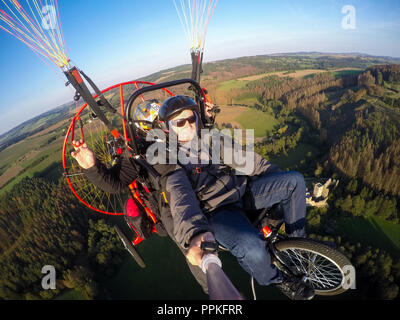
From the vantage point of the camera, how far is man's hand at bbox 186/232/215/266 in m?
1.46

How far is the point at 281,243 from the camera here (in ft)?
7.84

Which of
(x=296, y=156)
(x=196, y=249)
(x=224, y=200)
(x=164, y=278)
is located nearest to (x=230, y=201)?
(x=224, y=200)

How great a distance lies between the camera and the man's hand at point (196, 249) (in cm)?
146

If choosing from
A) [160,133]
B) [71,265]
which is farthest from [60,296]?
[160,133]

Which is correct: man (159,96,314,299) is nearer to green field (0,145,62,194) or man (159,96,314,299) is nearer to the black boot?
the black boot

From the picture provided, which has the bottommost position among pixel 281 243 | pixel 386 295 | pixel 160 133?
pixel 386 295

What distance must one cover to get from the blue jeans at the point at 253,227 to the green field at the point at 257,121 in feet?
135

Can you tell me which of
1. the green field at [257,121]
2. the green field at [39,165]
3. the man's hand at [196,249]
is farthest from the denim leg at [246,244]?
the green field at [257,121]

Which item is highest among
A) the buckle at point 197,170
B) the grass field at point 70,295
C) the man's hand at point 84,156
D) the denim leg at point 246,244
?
the man's hand at point 84,156

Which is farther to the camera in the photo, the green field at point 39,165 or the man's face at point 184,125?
the green field at point 39,165

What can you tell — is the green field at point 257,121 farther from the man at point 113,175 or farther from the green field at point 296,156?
the man at point 113,175
